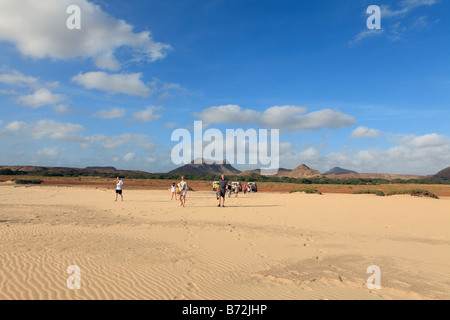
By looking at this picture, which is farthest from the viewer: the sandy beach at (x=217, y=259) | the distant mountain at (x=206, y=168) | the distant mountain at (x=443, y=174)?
the distant mountain at (x=206, y=168)

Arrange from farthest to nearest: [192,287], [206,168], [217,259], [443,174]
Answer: [206,168] < [443,174] < [217,259] < [192,287]

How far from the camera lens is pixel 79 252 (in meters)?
7.71

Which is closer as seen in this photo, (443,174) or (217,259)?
(217,259)

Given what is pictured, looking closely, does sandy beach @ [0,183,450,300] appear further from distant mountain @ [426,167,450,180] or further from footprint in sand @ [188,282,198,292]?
distant mountain @ [426,167,450,180]

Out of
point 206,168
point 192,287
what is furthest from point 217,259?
point 206,168

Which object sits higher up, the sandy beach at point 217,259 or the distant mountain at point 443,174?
the distant mountain at point 443,174

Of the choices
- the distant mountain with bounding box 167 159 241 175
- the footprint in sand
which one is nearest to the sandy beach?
the footprint in sand

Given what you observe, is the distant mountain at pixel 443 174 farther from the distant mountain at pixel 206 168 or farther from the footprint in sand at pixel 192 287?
the footprint in sand at pixel 192 287

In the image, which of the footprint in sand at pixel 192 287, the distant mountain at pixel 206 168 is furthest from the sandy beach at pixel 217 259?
the distant mountain at pixel 206 168

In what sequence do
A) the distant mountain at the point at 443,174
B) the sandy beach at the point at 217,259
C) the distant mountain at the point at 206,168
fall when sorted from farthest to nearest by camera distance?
the distant mountain at the point at 206,168 < the distant mountain at the point at 443,174 < the sandy beach at the point at 217,259

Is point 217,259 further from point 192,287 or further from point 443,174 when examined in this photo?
point 443,174

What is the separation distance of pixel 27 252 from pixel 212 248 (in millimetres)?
4637

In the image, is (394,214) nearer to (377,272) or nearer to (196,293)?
(377,272)
